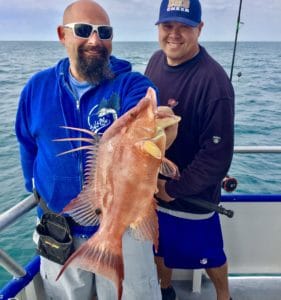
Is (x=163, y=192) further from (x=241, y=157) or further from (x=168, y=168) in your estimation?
(x=241, y=157)

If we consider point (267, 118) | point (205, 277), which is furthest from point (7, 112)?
point (205, 277)

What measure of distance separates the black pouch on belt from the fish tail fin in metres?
0.64

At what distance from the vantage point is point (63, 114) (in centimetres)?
215

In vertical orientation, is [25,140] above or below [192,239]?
above

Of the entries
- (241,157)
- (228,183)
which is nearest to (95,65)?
(228,183)

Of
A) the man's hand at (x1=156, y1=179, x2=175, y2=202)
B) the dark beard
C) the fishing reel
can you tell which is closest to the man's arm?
the dark beard

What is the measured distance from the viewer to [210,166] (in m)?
2.43

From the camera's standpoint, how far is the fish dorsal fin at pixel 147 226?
1550mm

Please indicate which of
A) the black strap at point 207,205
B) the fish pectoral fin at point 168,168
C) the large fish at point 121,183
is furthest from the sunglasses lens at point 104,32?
the black strap at point 207,205

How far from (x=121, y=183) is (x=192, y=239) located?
4.76 ft

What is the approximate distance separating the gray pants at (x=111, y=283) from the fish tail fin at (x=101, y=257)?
1.77ft

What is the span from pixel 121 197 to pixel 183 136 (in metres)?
1.17

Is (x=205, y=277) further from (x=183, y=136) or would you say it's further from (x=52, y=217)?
(x=52, y=217)

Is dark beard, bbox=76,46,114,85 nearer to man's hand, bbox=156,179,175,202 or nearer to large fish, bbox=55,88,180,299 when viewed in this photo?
large fish, bbox=55,88,180,299
